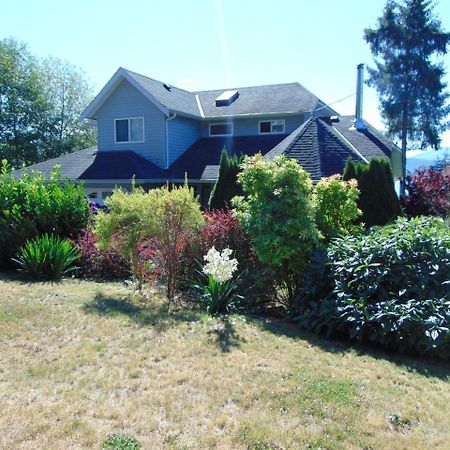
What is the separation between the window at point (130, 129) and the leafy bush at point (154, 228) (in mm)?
12090

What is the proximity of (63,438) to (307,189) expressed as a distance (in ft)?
16.2

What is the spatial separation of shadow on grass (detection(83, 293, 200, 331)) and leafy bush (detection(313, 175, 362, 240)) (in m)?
2.65

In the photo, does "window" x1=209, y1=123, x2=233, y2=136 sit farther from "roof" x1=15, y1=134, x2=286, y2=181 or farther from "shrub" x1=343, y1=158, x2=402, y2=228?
"shrub" x1=343, y1=158, x2=402, y2=228

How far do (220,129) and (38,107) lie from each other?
69.1ft

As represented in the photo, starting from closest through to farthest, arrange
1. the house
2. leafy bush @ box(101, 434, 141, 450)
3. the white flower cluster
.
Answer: leafy bush @ box(101, 434, 141, 450) → the white flower cluster → the house

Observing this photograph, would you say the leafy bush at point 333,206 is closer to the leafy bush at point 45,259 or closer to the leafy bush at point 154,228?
the leafy bush at point 154,228

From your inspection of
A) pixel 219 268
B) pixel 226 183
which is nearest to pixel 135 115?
pixel 226 183

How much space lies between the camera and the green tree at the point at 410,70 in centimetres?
2550

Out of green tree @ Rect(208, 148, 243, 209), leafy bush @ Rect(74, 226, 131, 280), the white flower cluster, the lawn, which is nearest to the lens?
the lawn

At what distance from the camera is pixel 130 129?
19.5 metres

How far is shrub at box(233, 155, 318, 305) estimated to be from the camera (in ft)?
21.4

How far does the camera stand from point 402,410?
12.0 feet

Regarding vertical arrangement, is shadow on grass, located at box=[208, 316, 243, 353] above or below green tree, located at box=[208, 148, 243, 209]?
below

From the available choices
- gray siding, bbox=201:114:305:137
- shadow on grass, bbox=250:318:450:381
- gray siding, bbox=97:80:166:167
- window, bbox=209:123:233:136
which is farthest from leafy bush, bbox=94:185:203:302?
window, bbox=209:123:233:136
